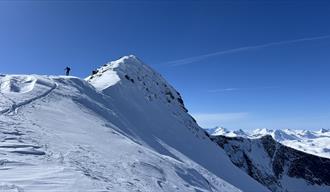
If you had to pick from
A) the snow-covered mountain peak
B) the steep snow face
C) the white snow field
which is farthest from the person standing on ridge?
the steep snow face

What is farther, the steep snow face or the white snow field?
the steep snow face

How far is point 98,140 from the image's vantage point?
24969 millimetres

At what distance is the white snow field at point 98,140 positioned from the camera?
14.8 meters

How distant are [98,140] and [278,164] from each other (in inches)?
4981

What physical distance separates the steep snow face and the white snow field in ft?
185

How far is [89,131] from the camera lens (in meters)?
26.7

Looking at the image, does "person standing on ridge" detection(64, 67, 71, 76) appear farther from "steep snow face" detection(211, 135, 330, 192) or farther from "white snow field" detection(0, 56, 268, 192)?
"steep snow face" detection(211, 135, 330, 192)

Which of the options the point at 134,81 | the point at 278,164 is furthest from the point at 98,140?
the point at 278,164

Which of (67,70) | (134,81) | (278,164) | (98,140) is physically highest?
(134,81)

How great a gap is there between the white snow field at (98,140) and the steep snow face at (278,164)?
56.3 m

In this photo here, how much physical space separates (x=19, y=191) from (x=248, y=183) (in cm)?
4704

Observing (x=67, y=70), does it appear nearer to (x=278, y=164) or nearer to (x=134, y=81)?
(x=134, y=81)

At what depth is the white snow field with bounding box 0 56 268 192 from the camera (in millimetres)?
14750

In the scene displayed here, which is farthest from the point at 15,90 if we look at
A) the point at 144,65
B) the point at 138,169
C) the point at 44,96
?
the point at 144,65
